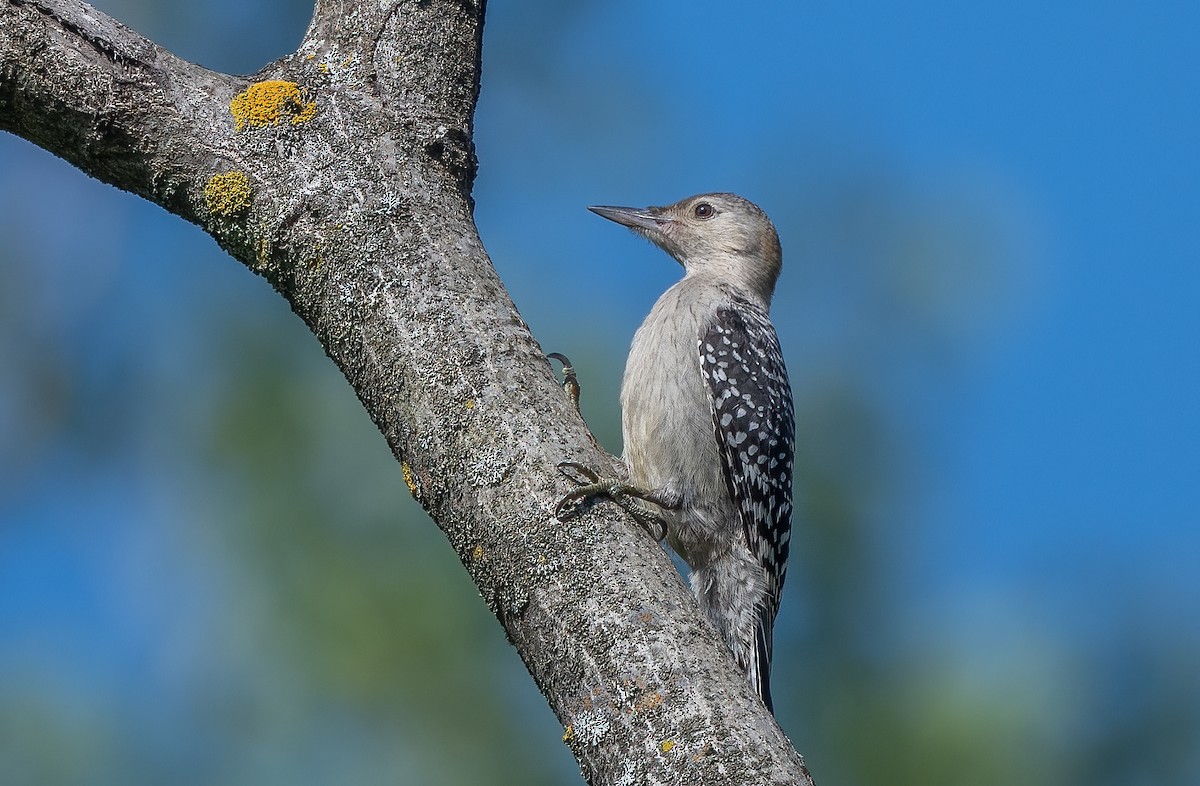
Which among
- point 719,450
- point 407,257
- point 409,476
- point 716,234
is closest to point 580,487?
point 409,476

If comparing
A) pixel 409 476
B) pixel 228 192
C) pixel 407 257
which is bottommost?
pixel 409 476

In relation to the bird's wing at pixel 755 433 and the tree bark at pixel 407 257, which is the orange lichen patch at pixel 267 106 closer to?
the tree bark at pixel 407 257

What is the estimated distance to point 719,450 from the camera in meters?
5.88

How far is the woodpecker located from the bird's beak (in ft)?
3.49

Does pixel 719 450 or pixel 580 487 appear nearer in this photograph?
pixel 580 487

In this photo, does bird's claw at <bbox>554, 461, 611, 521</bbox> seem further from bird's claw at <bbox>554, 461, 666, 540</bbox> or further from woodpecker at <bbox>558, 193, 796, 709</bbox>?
Result: woodpecker at <bbox>558, 193, 796, 709</bbox>

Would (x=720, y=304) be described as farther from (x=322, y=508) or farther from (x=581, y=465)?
(x=322, y=508)

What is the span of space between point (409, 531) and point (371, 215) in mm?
6323

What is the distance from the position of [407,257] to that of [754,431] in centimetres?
291

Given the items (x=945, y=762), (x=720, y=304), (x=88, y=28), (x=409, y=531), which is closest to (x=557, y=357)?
(x=720, y=304)

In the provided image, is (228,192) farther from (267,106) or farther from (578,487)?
(578,487)

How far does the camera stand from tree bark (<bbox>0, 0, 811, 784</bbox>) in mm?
2922

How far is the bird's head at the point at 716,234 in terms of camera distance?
24.4 ft

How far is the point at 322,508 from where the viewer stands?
991 cm
